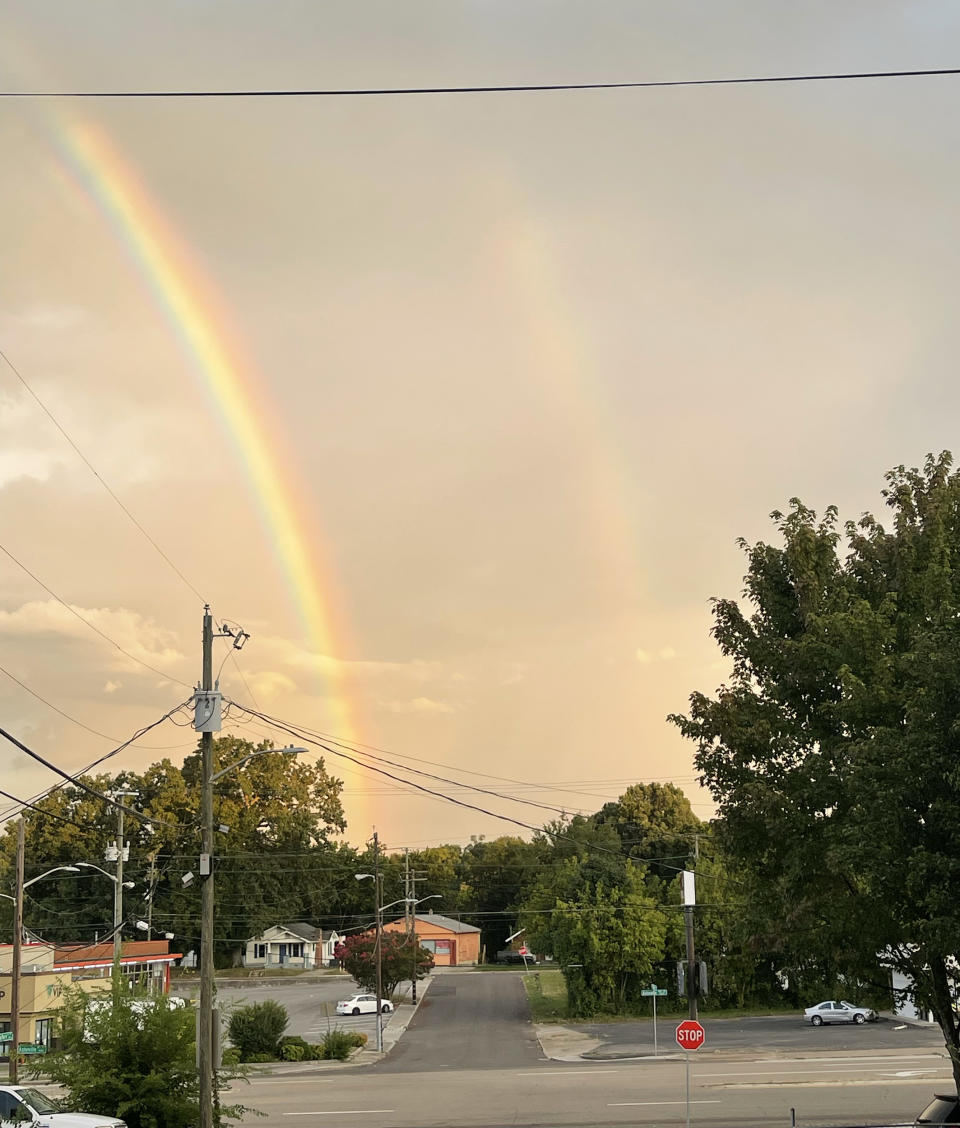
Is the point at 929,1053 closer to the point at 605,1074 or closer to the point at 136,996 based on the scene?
the point at 605,1074

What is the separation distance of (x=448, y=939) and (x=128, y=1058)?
107m

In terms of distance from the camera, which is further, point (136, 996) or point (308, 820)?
point (308, 820)

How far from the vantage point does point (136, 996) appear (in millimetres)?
21297

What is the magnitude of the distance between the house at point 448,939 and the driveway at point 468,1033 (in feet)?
92.2

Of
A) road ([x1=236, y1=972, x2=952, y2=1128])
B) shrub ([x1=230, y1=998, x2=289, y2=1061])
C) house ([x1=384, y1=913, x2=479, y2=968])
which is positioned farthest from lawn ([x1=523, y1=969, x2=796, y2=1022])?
house ([x1=384, y1=913, x2=479, y2=968])

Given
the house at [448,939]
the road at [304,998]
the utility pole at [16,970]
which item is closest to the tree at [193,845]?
the road at [304,998]

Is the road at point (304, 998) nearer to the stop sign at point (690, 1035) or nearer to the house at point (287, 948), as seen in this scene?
the house at point (287, 948)

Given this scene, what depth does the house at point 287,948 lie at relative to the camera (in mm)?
116625

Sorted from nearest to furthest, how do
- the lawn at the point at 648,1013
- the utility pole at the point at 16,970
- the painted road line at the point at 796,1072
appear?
1. the utility pole at the point at 16,970
2. the painted road line at the point at 796,1072
3. the lawn at the point at 648,1013

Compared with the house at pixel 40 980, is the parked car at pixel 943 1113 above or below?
above

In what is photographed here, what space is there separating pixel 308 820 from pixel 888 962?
3527 inches

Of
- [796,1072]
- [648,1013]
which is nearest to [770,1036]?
[648,1013]

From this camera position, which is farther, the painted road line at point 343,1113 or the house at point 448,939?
the house at point 448,939

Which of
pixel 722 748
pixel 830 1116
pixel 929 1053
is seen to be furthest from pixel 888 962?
pixel 929 1053
